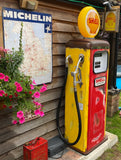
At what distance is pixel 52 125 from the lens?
2.98 m

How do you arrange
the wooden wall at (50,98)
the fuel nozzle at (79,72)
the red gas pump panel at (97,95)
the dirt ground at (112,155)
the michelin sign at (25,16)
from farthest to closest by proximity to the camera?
the dirt ground at (112,155)
the red gas pump panel at (97,95)
the fuel nozzle at (79,72)
the wooden wall at (50,98)
the michelin sign at (25,16)

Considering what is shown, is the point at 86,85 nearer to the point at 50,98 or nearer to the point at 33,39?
the point at 50,98

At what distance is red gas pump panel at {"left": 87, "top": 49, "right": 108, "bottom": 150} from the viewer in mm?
2660

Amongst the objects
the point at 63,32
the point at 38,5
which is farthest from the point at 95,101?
the point at 38,5

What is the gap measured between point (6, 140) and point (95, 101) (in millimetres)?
1394

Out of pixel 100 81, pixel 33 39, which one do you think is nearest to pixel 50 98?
pixel 100 81

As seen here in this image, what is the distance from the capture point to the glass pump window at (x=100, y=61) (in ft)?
8.80

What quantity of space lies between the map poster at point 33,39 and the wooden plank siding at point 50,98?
0.11 m

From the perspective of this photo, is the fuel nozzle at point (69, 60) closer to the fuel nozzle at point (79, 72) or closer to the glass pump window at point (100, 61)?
the fuel nozzle at point (79, 72)

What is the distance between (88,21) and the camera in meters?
2.64

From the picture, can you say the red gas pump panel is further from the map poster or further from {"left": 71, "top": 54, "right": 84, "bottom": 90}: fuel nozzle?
the map poster

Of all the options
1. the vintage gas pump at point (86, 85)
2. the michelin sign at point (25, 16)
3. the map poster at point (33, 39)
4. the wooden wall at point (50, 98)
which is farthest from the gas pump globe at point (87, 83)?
the michelin sign at point (25, 16)

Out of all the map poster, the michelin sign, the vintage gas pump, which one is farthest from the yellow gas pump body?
the michelin sign

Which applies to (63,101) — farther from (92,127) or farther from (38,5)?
(38,5)
